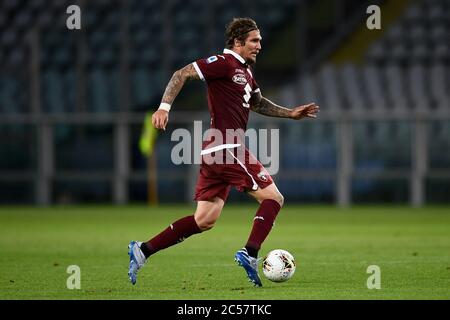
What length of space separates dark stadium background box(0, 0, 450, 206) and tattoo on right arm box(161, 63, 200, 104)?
15649mm

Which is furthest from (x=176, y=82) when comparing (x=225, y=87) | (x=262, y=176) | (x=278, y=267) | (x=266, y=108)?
(x=278, y=267)

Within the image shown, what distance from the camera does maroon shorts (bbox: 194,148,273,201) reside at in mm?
9000

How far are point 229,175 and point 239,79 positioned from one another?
0.82m

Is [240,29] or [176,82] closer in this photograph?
[176,82]

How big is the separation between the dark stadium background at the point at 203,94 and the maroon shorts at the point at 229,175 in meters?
15.4

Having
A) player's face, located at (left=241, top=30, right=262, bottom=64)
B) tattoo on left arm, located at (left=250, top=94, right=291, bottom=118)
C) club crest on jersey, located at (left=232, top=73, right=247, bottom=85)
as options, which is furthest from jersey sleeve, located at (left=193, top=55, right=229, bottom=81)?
tattoo on left arm, located at (left=250, top=94, right=291, bottom=118)

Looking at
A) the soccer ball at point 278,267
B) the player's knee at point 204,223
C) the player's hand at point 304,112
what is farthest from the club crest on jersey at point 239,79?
the soccer ball at point 278,267

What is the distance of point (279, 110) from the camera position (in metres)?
9.74

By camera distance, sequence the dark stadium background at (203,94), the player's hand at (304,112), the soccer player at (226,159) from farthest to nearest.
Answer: the dark stadium background at (203,94), the player's hand at (304,112), the soccer player at (226,159)

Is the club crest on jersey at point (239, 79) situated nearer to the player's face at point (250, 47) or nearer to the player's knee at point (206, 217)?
the player's face at point (250, 47)

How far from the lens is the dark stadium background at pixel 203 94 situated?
24594 millimetres

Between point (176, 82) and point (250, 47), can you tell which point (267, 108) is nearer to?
point (250, 47)

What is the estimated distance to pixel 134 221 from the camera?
62.3 ft

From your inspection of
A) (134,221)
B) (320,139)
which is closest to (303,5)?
(320,139)
